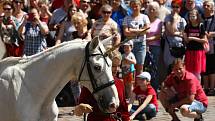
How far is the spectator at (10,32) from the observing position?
10.5 meters

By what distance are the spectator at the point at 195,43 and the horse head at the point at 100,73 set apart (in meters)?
6.32

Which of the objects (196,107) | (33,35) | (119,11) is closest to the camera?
(196,107)

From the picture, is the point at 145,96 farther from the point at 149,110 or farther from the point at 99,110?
the point at 99,110

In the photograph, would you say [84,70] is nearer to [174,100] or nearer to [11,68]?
[11,68]

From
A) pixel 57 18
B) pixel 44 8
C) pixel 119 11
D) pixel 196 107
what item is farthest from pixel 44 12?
pixel 196 107

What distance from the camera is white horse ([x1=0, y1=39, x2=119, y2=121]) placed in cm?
519

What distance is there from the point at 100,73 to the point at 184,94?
4016mm

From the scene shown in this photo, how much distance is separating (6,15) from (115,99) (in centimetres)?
588

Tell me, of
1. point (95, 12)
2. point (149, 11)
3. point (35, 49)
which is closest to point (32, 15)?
point (35, 49)

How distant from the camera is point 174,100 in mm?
9266

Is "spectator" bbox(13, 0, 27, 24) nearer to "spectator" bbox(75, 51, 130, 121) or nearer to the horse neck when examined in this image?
"spectator" bbox(75, 51, 130, 121)

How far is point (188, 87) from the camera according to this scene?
887cm

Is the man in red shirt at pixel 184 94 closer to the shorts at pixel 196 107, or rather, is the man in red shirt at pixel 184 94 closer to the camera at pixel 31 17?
the shorts at pixel 196 107

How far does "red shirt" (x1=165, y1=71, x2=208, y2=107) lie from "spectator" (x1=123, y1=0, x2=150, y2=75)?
188 centimetres
